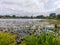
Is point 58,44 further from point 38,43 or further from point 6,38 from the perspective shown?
point 6,38

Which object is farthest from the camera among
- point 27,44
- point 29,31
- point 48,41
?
point 29,31

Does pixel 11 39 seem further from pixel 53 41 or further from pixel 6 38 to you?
pixel 53 41

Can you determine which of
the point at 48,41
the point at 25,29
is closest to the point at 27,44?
the point at 48,41

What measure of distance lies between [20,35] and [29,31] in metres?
0.51

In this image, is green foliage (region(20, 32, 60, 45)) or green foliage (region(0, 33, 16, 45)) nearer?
green foliage (region(20, 32, 60, 45))

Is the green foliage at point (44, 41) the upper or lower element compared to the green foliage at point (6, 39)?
upper

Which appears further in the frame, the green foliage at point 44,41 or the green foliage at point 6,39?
the green foliage at point 6,39

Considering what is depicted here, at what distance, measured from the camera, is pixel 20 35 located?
6.48 m

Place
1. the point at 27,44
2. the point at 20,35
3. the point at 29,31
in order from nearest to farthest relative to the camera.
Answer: the point at 27,44
the point at 20,35
the point at 29,31

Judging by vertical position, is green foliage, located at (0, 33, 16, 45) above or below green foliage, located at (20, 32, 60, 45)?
below

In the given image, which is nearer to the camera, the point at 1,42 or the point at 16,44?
the point at 1,42

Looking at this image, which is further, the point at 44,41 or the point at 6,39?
the point at 6,39

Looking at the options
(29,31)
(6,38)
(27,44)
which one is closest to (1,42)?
(6,38)

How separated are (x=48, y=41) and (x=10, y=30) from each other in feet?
7.29
